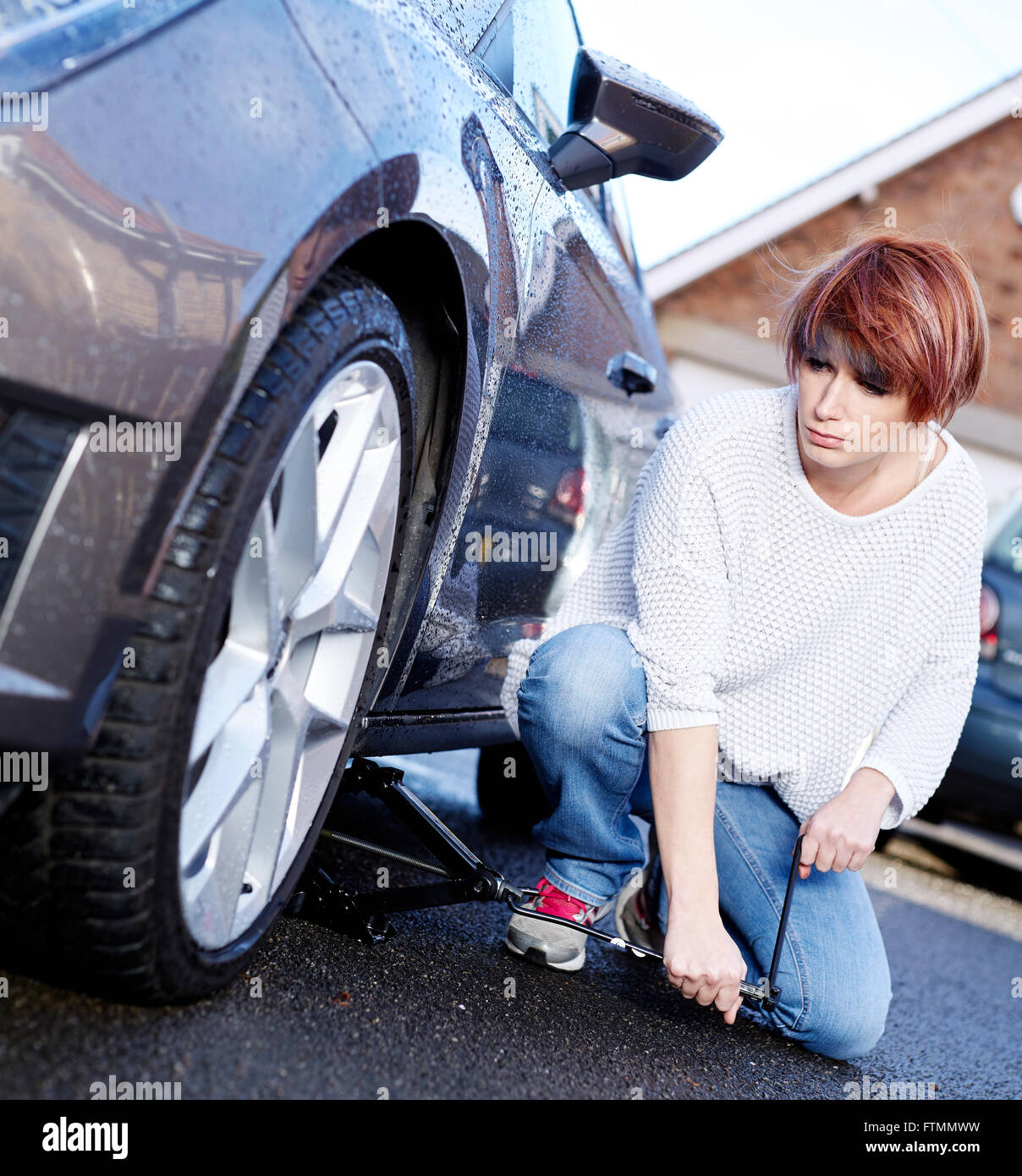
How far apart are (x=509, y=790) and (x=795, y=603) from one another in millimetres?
1261

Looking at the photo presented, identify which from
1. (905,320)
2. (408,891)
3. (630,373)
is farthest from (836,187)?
(408,891)

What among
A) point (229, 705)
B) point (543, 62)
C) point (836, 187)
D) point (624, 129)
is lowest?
point (229, 705)

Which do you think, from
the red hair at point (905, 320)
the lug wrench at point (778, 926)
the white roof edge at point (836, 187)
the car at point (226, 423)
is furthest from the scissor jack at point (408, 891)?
the white roof edge at point (836, 187)

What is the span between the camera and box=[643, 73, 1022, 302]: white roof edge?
1237 centimetres

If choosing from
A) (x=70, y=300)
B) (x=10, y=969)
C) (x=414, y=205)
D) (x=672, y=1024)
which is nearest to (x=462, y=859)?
(x=672, y=1024)

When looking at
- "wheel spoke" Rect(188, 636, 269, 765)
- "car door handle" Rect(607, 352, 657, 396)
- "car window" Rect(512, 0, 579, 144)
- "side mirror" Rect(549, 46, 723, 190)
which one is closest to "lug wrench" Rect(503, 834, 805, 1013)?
"wheel spoke" Rect(188, 636, 269, 765)

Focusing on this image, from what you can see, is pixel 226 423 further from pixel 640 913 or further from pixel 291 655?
pixel 640 913

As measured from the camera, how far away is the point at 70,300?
100 centimetres

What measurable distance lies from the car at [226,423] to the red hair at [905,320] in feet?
1.53

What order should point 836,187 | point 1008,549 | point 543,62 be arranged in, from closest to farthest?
point 543,62, point 1008,549, point 836,187

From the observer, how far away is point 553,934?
1995mm

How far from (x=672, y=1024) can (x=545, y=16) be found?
1.87 m

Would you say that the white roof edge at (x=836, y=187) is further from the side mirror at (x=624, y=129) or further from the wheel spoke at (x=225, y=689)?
the wheel spoke at (x=225, y=689)

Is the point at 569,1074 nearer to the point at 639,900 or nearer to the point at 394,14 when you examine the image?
the point at 639,900
